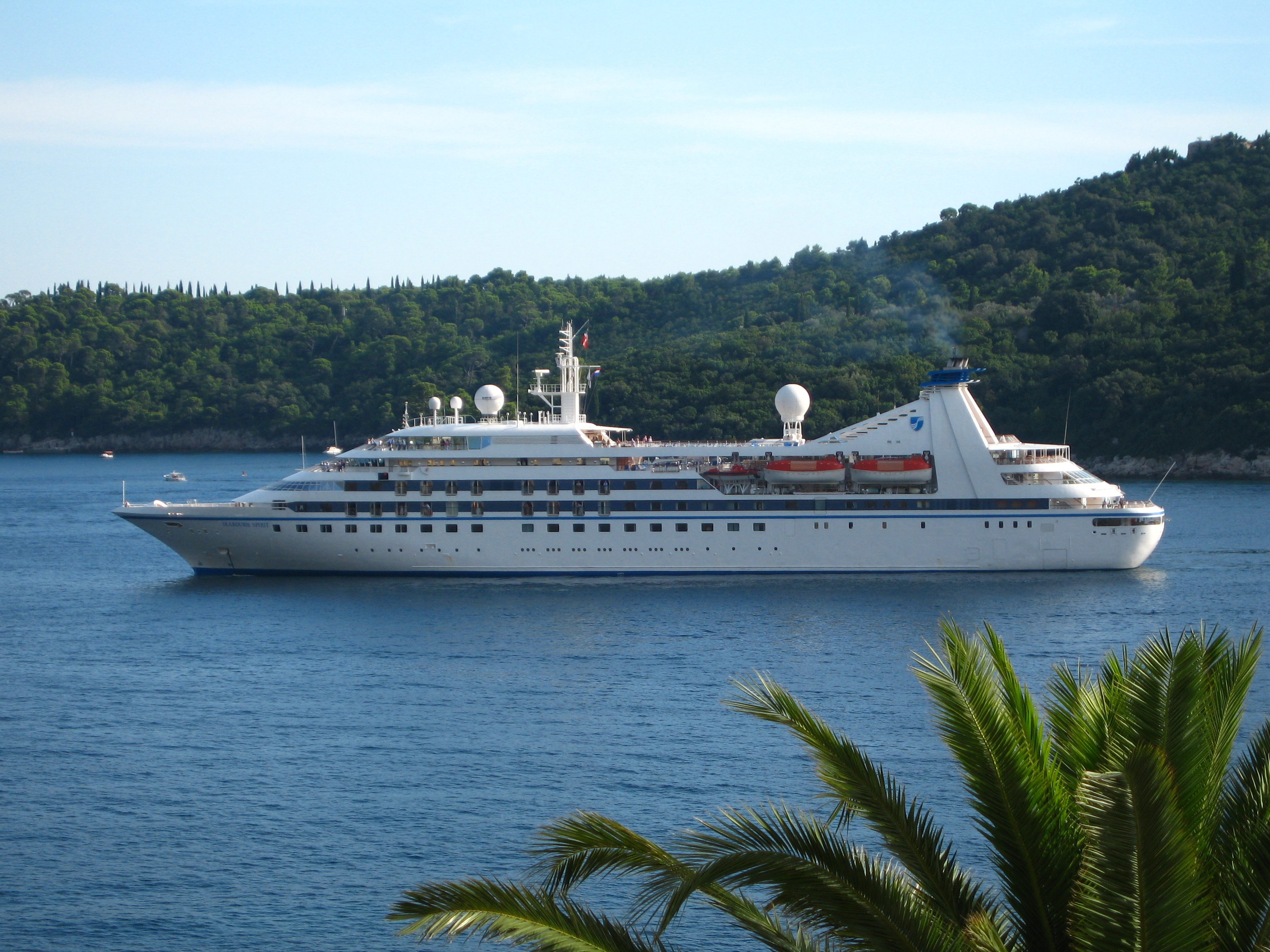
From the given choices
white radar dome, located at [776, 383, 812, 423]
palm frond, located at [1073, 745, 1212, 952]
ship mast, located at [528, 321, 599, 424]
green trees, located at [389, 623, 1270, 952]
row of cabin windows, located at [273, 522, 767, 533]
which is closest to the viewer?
palm frond, located at [1073, 745, 1212, 952]

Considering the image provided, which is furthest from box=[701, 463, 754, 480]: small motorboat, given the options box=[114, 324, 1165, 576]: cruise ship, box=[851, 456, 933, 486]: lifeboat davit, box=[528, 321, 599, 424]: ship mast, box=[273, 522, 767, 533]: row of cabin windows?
box=[528, 321, 599, 424]: ship mast

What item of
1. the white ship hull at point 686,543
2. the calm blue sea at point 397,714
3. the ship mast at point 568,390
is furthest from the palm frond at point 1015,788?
the ship mast at point 568,390

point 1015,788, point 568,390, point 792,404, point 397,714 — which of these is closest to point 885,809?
point 1015,788

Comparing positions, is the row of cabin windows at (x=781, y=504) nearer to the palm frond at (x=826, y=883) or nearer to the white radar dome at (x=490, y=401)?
the white radar dome at (x=490, y=401)

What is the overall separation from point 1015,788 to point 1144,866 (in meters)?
1.46

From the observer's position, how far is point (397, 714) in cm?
2909

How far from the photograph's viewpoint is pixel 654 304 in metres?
136

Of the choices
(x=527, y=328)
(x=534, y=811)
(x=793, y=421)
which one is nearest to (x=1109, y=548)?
(x=793, y=421)

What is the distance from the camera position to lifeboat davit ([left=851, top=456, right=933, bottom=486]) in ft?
150

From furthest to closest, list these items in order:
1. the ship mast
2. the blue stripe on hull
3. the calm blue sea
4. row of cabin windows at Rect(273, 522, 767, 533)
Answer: the ship mast
the blue stripe on hull
row of cabin windows at Rect(273, 522, 767, 533)
the calm blue sea

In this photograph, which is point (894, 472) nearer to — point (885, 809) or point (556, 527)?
point (556, 527)

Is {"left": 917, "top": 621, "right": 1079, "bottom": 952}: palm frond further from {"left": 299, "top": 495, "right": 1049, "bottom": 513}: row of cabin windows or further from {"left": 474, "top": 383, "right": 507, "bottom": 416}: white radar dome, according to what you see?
{"left": 474, "top": 383, "right": 507, "bottom": 416}: white radar dome

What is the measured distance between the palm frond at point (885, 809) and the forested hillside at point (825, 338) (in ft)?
282

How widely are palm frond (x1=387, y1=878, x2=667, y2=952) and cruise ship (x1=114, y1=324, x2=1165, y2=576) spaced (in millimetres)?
37518
